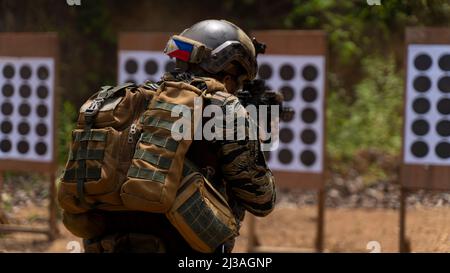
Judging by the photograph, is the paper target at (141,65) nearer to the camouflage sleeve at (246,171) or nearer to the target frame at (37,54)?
the target frame at (37,54)

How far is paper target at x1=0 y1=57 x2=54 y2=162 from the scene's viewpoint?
679 centimetres

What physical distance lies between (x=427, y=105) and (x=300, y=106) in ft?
3.58

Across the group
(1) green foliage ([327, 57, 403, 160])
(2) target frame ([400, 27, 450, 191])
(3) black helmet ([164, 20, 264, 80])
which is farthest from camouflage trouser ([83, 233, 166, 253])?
(1) green foliage ([327, 57, 403, 160])

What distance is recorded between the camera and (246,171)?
2.85 meters

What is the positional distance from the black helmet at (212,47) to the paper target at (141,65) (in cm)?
376

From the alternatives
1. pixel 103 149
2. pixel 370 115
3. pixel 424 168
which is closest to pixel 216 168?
pixel 103 149

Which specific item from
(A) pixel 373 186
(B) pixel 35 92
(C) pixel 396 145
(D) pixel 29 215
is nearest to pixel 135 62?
(B) pixel 35 92

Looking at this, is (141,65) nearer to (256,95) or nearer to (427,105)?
(427,105)

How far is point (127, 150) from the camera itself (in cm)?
280

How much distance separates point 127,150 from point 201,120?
0.30m

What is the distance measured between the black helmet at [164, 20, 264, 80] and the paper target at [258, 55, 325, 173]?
10.8ft

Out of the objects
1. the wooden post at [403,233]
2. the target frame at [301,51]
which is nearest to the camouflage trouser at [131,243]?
the wooden post at [403,233]

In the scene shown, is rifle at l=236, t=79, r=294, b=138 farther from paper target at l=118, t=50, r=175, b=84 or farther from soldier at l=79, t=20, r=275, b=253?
paper target at l=118, t=50, r=175, b=84

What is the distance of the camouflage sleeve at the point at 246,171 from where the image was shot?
9.25ft
